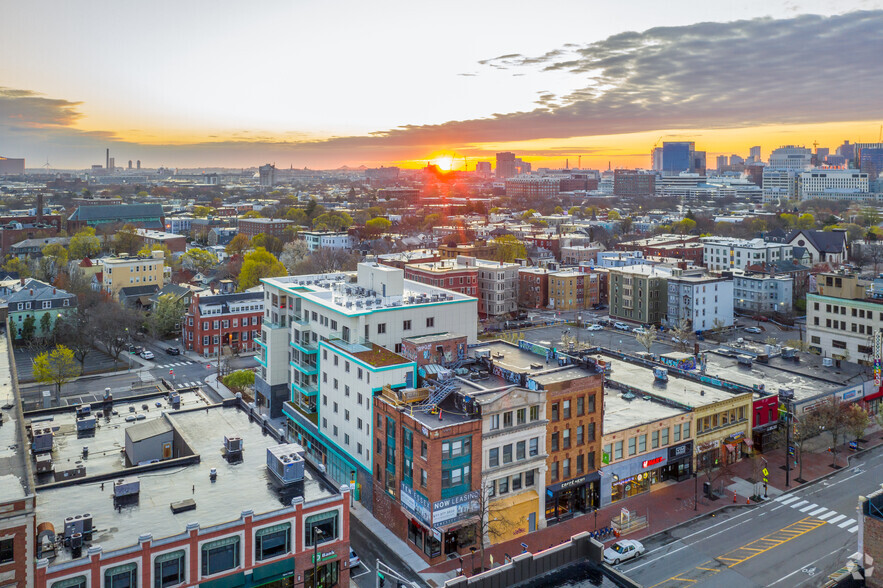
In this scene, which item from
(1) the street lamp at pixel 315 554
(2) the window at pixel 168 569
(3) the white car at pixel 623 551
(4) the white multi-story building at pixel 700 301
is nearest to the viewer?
(2) the window at pixel 168 569

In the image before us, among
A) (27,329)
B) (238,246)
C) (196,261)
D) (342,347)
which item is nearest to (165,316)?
(27,329)

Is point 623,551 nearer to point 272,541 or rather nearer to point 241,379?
point 272,541

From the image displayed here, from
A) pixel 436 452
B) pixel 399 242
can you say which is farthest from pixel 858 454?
pixel 399 242

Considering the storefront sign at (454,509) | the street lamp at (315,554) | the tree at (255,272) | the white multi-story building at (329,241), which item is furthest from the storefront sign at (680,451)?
the white multi-story building at (329,241)

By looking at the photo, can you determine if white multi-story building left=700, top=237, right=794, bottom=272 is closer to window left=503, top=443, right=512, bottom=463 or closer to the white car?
the white car

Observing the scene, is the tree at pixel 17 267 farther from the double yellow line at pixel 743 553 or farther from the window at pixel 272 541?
the double yellow line at pixel 743 553

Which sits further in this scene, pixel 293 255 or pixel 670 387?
pixel 293 255

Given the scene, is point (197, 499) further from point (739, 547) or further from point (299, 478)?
point (739, 547)

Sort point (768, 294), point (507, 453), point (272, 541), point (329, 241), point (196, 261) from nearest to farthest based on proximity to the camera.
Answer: point (272, 541) < point (507, 453) < point (768, 294) < point (196, 261) < point (329, 241)
